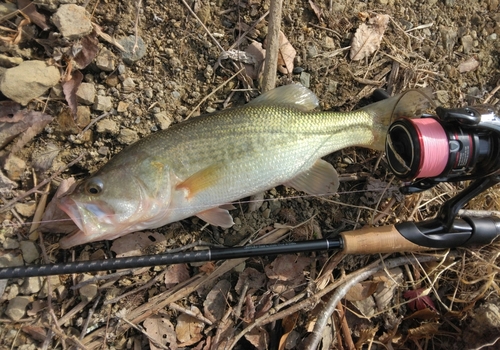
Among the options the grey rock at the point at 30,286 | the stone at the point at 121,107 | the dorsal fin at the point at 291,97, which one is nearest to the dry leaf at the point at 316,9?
the dorsal fin at the point at 291,97

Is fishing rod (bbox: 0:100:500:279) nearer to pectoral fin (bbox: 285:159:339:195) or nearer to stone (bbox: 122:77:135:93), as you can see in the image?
pectoral fin (bbox: 285:159:339:195)

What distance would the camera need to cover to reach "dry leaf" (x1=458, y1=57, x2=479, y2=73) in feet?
12.1

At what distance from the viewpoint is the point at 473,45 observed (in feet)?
12.3

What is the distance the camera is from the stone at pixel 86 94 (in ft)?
9.70

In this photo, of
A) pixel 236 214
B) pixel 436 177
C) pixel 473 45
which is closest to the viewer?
pixel 436 177

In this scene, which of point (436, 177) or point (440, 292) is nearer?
point (436, 177)

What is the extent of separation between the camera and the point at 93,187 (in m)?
2.58

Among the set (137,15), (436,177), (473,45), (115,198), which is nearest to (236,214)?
(115,198)

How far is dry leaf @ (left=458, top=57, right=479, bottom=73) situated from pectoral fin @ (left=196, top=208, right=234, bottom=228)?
2720 millimetres

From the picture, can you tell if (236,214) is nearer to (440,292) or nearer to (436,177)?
(436,177)

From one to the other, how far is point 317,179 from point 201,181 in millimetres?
985

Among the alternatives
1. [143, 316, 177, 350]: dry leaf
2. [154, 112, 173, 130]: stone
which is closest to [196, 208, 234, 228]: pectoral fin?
[154, 112, 173, 130]: stone

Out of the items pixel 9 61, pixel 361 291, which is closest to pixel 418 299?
pixel 361 291

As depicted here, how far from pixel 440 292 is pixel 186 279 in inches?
89.7
